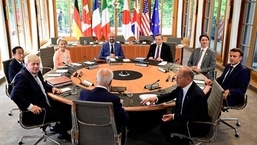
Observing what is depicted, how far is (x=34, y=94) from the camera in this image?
309 cm

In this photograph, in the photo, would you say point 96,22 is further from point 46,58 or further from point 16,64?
point 16,64

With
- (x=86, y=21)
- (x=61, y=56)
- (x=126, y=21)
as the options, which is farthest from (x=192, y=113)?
(x=86, y=21)

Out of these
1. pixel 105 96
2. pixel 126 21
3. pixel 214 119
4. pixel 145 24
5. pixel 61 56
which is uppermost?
pixel 126 21

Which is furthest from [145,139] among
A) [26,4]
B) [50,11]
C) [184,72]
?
[50,11]

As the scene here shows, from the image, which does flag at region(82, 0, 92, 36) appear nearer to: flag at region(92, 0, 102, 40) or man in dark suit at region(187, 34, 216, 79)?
flag at region(92, 0, 102, 40)

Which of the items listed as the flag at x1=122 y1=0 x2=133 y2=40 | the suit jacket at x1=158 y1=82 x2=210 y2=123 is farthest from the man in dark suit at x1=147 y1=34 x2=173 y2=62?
the flag at x1=122 y1=0 x2=133 y2=40

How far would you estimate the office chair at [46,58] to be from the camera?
5.17 metres

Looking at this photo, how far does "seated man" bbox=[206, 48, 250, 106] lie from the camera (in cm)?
351

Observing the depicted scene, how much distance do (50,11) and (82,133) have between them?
958 centimetres

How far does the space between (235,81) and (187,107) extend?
130 cm

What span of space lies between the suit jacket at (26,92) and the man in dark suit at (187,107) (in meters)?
1.34

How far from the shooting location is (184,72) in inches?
108

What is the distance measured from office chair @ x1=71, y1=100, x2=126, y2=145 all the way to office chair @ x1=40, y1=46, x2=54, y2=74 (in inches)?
115

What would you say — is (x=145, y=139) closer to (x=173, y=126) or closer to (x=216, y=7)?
(x=173, y=126)
